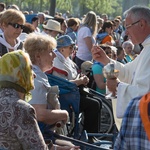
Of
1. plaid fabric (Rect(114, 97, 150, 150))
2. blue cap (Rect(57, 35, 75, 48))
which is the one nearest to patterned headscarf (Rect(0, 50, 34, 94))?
plaid fabric (Rect(114, 97, 150, 150))

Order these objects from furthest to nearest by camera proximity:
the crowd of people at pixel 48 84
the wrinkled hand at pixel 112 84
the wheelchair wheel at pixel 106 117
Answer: the wheelchair wheel at pixel 106 117 → the wrinkled hand at pixel 112 84 → the crowd of people at pixel 48 84

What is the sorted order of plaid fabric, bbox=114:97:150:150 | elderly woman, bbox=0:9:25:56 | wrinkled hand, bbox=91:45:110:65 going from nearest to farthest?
plaid fabric, bbox=114:97:150:150, wrinkled hand, bbox=91:45:110:65, elderly woman, bbox=0:9:25:56

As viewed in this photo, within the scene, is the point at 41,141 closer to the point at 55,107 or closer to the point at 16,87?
the point at 16,87

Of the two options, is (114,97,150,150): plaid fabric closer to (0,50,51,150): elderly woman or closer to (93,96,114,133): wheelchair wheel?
(0,50,51,150): elderly woman

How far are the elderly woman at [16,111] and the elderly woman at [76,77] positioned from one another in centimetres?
264

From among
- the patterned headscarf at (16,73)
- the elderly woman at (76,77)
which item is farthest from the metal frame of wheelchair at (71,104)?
the patterned headscarf at (16,73)

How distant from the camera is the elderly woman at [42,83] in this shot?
4457 millimetres

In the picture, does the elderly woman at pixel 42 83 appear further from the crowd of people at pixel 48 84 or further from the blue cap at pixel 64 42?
the blue cap at pixel 64 42

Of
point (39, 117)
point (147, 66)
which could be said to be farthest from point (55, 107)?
point (147, 66)

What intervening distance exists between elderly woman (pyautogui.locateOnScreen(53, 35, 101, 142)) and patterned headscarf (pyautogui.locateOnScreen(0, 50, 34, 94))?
2587 millimetres

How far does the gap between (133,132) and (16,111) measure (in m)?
1.18

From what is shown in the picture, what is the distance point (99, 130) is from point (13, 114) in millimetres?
3734

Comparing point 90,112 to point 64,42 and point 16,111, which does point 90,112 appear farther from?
point 16,111

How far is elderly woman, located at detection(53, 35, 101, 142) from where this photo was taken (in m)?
6.24
